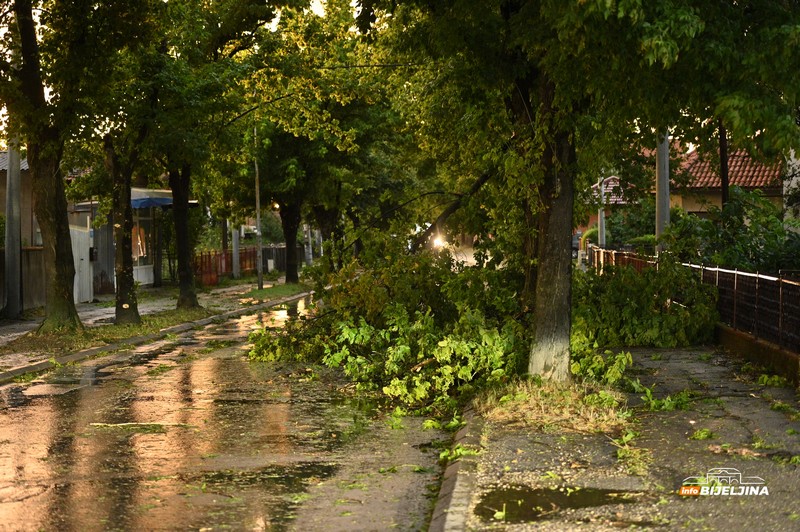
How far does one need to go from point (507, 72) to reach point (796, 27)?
182 inches

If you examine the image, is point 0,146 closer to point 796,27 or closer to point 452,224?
point 452,224

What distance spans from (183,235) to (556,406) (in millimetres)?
20992

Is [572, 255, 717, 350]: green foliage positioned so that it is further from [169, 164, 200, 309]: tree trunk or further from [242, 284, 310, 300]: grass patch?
[242, 284, 310, 300]: grass patch

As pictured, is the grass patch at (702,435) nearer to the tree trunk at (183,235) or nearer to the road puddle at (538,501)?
the road puddle at (538,501)

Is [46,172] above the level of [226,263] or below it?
above

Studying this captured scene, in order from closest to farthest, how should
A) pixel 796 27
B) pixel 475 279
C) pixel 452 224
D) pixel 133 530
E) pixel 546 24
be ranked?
pixel 133 530
pixel 796 27
pixel 546 24
pixel 475 279
pixel 452 224

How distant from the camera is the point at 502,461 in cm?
853

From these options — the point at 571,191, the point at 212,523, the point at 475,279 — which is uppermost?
the point at 571,191

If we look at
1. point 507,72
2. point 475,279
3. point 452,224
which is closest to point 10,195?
point 452,224

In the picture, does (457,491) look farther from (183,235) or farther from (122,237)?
(183,235)

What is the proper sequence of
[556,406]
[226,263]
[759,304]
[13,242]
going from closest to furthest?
[556,406] < [759,304] < [13,242] < [226,263]

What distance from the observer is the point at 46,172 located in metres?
20.5

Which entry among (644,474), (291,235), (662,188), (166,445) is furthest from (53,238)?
(291,235)

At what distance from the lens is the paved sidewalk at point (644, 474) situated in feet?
22.2
